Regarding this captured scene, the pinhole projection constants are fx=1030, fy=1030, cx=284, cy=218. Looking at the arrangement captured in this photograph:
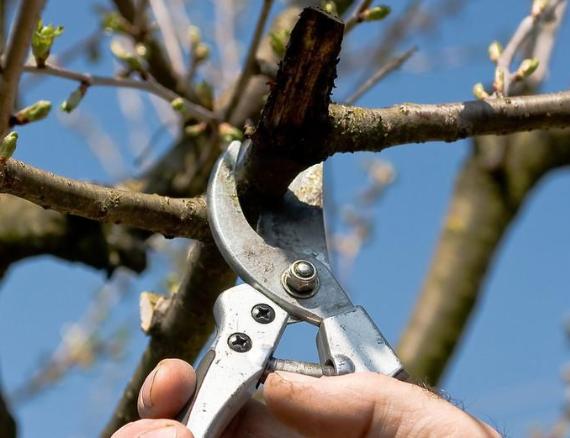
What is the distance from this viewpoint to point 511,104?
2.16m

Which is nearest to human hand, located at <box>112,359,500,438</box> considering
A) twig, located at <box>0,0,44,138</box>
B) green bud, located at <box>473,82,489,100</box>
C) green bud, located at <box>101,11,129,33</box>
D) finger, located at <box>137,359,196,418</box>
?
finger, located at <box>137,359,196,418</box>

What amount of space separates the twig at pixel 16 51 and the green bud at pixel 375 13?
92cm

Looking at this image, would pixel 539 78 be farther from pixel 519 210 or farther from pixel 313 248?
pixel 313 248

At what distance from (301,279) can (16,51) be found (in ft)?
2.17

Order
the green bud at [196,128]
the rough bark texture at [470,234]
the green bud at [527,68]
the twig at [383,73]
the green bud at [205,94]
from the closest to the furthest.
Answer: the green bud at [527,68] → the twig at [383,73] → the green bud at [196,128] → the green bud at [205,94] → the rough bark texture at [470,234]

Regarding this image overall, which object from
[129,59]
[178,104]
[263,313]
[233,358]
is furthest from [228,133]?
[233,358]

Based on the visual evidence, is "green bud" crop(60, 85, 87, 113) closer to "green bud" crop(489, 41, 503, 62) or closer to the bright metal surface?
the bright metal surface

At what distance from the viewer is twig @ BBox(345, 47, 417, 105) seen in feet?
8.65

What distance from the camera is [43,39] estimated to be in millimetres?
2156

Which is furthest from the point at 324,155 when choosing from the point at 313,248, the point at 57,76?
the point at 57,76

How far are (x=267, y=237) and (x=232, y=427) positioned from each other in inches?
15.2

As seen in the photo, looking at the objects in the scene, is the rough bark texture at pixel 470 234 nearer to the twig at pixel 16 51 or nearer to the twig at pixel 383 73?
the twig at pixel 383 73

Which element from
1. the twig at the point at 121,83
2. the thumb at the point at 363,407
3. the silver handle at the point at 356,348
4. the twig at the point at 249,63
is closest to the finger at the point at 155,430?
the thumb at the point at 363,407

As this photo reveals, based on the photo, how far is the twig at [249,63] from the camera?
2.56 meters
